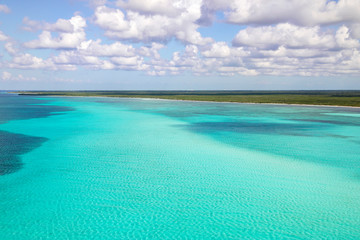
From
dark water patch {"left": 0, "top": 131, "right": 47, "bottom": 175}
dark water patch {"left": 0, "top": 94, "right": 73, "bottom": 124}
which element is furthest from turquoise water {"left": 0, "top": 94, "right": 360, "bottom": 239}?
dark water patch {"left": 0, "top": 94, "right": 73, "bottom": 124}

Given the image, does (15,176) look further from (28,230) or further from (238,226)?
(238,226)

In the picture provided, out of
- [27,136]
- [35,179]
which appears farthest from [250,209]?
[27,136]

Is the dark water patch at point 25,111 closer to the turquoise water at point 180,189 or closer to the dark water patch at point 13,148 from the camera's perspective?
the dark water patch at point 13,148

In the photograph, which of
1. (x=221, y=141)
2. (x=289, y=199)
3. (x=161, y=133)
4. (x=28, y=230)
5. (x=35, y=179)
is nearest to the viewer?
(x=28, y=230)

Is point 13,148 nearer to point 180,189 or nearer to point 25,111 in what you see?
point 180,189

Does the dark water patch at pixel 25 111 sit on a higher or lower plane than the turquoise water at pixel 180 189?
higher

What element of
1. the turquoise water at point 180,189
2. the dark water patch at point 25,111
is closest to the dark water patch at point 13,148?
the turquoise water at point 180,189

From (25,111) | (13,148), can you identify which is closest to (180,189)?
(13,148)

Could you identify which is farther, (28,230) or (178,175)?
(178,175)

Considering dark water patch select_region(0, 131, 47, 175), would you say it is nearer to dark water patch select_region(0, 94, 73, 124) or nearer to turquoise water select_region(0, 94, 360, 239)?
turquoise water select_region(0, 94, 360, 239)
